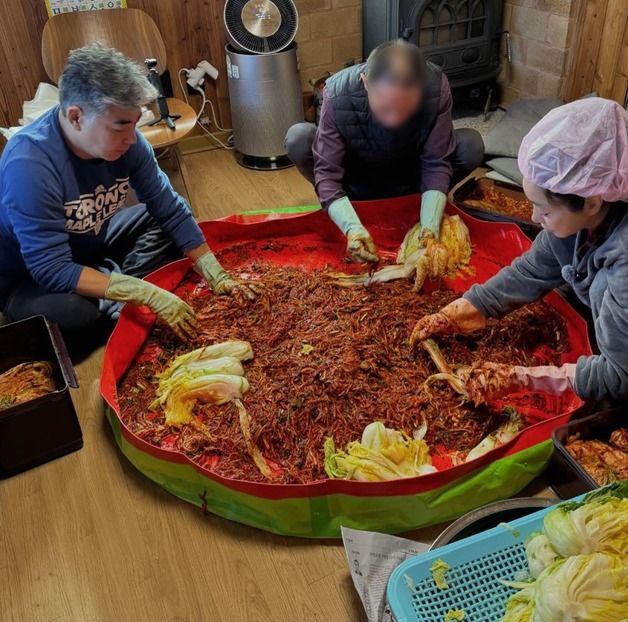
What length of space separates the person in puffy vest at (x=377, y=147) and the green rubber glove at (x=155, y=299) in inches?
31.9

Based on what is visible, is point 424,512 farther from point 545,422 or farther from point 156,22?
point 156,22

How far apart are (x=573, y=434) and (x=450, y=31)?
11.3ft

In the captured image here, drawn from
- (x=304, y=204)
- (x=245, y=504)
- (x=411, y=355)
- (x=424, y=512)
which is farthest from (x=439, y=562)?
(x=304, y=204)

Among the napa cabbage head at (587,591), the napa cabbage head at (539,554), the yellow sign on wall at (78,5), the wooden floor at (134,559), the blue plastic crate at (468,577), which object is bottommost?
the wooden floor at (134,559)

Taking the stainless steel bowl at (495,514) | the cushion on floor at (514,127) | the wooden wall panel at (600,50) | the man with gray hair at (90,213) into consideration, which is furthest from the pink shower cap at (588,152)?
the wooden wall panel at (600,50)

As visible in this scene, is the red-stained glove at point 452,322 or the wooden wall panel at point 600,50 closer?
the red-stained glove at point 452,322

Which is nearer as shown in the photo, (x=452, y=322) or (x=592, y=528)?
(x=592, y=528)

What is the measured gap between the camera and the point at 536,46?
4293mm

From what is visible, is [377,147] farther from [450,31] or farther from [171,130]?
[450,31]

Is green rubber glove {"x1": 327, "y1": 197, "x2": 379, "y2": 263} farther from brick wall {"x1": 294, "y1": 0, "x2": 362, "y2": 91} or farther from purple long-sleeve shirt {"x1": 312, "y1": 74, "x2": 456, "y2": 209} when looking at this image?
brick wall {"x1": 294, "y1": 0, "x2": 362, "y2": 91}

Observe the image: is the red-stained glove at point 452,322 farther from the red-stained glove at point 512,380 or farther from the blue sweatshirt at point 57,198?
the blue sweatshirt at point 57,198

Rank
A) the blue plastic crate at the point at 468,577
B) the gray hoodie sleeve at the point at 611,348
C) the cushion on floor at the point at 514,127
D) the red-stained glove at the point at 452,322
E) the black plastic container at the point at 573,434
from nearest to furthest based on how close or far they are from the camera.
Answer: the blue plastic crate at the point at 468,577, the gray hoodie sleeve at the point at 611,348, the black plastic container at the point at 573,434, the red-stained glove at the point at 452,322, the cushion on floor at the point at 514,127

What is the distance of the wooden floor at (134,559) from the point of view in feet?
5.74

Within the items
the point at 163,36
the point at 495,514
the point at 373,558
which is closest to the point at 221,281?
the point at 373,558
